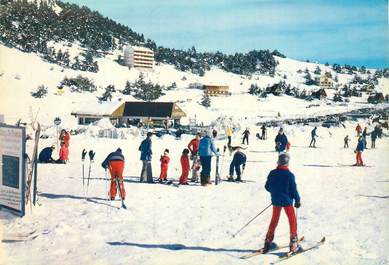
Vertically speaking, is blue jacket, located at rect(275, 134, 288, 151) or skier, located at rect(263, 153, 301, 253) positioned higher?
blue jacket, located at rect(275, 134, 288, 151)

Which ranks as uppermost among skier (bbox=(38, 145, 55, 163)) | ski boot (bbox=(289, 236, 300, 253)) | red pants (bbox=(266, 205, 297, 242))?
skier (bbox=(38, 145, 55, 163))

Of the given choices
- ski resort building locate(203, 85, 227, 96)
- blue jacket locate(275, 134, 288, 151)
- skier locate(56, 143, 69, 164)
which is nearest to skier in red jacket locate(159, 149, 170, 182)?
skier locate(56, 143, 69, 164)

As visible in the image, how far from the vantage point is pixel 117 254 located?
806 centimetres

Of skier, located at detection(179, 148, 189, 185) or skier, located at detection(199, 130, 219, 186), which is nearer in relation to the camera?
skier, located at detection(199, 130, 219, 186)

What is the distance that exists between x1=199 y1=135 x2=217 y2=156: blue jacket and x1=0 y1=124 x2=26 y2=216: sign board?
16.5 ft

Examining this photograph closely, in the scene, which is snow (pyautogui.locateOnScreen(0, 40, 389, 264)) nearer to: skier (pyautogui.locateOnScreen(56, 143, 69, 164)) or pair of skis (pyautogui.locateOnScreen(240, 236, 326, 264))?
pair of skis (pyautogui.locateOnScreen(240, 236, 326, 264))

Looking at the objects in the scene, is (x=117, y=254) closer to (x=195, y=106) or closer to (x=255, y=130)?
(x=255, y=130)

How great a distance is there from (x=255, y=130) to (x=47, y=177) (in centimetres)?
2265

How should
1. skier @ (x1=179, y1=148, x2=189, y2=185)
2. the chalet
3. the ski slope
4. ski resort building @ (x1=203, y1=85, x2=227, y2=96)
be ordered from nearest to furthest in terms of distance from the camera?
the ski slope → skier @ (x1=179, y1=148, x2=189, y2=185) → ski resort building @ (x1=203, y1=85, x2=227, y2=96) → the chalet

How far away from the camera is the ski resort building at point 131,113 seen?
46.6 metres

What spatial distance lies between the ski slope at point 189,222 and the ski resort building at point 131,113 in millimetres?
30396

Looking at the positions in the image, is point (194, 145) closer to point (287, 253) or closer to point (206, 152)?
point (206, 152)

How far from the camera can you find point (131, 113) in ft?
157

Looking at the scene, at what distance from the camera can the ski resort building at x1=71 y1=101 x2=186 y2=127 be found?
4662cm
